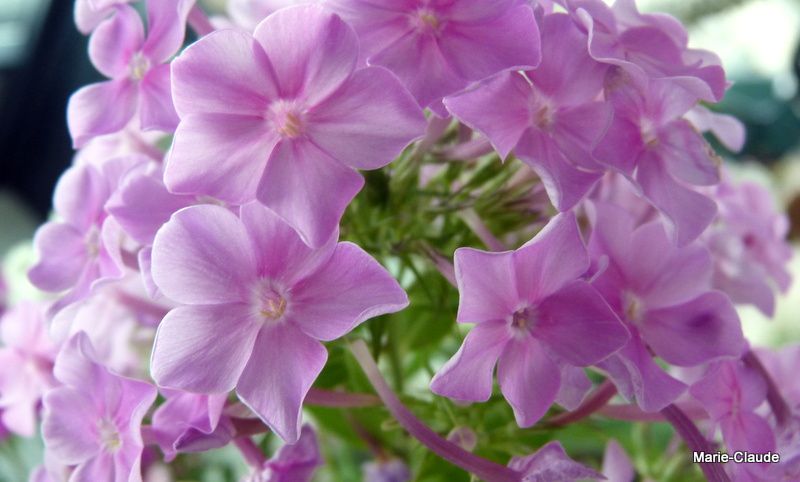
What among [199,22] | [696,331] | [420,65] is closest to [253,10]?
[199,22]

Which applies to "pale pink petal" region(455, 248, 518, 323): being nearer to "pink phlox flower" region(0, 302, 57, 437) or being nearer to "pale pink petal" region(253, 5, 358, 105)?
"pale pink petal" region(253, 5, 358, 105)

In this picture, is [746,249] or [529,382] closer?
[529,382]

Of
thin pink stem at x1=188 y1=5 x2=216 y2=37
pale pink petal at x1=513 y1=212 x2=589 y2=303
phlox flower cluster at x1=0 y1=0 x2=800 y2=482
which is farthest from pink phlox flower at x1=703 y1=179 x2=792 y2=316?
thin pink stem at x1=188 y1=5 x2=216 y2=37

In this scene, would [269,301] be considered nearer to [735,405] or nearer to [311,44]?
[311,44]

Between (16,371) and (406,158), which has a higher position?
(406,158)

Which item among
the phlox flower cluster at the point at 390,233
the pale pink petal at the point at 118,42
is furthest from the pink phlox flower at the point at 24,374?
the pale pink petal at the point at 118,42

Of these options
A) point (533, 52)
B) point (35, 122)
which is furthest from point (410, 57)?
point (35, 122)

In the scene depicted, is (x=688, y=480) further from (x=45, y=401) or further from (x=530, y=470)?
(x=45, y=401)
